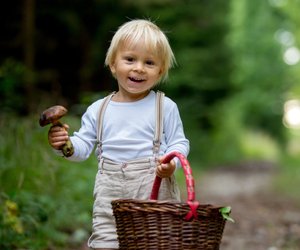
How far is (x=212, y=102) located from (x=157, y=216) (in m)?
19.5

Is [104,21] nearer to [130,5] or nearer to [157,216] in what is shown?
[130,5]

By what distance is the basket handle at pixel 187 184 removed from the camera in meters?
3.11

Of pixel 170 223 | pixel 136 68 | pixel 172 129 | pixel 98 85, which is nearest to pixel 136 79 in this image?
pixel 136 68

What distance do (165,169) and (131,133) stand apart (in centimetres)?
38

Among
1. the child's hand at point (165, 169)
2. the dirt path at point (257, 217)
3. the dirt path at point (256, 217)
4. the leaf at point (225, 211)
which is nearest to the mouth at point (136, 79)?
the child's hand at point (165, 169)

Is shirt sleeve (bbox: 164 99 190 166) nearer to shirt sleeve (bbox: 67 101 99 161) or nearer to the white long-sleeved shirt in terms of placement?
the white long-sleeved shirt

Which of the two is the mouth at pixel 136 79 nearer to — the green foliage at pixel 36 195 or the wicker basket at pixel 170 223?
the wicker basket at pixel 170 223

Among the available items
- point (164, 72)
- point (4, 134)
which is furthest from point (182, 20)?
point (164, 72)

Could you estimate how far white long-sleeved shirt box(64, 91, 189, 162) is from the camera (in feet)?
12.3

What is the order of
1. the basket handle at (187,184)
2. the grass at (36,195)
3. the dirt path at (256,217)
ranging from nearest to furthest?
the basket handle at (187,184), the grass at (36,195), the dirt path at (256,217)

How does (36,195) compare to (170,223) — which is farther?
(36,195)

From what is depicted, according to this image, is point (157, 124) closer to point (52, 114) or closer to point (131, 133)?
point (131, 133)

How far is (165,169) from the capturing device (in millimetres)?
3453

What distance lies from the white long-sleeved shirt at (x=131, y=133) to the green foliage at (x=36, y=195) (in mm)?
1074
